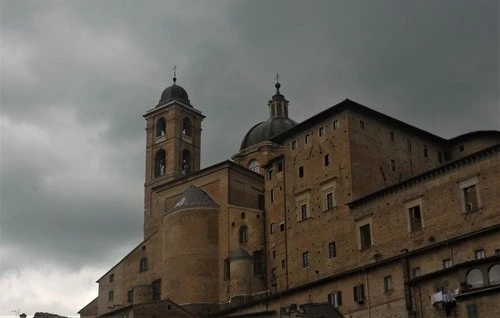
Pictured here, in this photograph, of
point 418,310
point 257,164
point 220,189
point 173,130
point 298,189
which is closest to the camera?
point 418,310

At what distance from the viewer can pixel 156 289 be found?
178 ft

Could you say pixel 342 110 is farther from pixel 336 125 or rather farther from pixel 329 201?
pixel 329 201

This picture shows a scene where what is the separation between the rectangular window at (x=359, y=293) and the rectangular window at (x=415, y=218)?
12.8 feet

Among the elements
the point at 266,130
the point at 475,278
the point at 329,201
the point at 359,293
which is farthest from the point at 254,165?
the point at 475,278

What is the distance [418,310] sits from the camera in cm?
3466

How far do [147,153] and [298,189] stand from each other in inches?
819

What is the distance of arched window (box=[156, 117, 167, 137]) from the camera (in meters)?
65.8

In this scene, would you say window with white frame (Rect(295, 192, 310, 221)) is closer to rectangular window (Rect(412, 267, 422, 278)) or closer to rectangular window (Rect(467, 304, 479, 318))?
rectangular window (Rect(412, 267, 422, 278))

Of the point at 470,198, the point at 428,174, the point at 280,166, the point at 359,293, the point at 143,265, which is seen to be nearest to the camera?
the point at 470,198

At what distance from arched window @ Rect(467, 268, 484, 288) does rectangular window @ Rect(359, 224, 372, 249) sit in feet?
36.3

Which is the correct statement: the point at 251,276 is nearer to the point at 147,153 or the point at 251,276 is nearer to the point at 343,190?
the point at 343,190

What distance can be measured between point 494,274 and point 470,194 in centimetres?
818

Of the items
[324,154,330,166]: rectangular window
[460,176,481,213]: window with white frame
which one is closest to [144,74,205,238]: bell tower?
[324,154,330,166]: rectangular window

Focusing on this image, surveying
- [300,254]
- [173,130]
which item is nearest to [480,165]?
[300,254]
